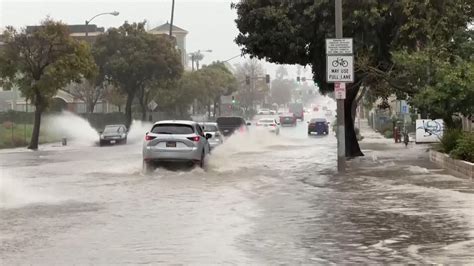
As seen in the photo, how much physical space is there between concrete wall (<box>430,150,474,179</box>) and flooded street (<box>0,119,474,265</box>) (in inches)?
17.3

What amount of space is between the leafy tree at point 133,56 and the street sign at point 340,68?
36.1 m

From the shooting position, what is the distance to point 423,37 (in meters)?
23.4

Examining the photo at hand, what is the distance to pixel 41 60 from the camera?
1516 inches

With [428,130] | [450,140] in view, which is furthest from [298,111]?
[450,140]

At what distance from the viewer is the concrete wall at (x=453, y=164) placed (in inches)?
679

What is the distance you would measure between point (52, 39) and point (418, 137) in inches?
797

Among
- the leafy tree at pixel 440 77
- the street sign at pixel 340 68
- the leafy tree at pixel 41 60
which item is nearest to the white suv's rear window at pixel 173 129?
the street sign at pixel 340 68

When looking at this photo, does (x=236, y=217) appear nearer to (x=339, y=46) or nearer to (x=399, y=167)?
(x=339, y=46)

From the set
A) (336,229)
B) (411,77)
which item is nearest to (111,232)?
(336,229)

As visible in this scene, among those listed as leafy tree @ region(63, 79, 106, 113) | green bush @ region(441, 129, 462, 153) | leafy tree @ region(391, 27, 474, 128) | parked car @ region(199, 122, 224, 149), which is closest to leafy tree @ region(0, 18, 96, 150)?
parked car @ region(199, 122, 224, 149)

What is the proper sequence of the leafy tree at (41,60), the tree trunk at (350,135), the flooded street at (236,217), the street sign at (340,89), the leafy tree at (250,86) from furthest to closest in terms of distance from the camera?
the leafy tree at (250,86) < the leafy tree at (41,60) < the tree trunk at (350,135) < the street sign at (340,89) < the flooded street at (236,217)

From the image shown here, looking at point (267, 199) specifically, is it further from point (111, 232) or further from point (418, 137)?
point (418, 137)

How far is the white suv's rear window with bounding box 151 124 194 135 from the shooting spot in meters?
20.2

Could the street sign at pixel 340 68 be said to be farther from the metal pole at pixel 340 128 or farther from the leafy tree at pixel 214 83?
the leafy tree at pixel 214 83
